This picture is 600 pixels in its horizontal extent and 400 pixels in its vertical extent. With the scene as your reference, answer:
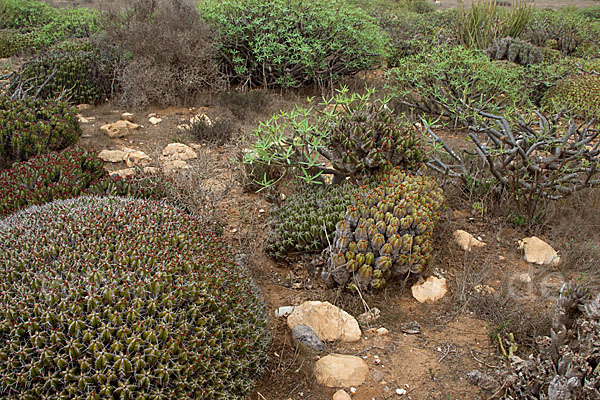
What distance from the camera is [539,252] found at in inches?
156

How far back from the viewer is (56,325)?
2.12 m

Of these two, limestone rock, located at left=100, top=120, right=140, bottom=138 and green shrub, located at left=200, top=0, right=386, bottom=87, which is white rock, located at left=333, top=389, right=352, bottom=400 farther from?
green shrub, located at left=200, top=0, right=386, bottom=87

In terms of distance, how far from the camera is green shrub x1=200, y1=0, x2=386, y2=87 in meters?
7.82

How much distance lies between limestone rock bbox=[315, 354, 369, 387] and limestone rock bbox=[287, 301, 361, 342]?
0.20 meters

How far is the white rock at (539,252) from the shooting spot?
392 cm

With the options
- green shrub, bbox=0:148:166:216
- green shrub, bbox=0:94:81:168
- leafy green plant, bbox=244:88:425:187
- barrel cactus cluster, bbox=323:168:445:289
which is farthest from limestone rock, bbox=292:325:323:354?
green shrub, bbox=0:94:81:168

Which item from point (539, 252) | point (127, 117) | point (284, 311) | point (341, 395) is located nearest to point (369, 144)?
point (284, 311)

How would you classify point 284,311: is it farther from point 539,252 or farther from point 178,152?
point 178,152

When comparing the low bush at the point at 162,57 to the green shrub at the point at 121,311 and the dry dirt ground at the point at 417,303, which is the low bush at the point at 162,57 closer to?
the dry dirt ground at the point at 417,303

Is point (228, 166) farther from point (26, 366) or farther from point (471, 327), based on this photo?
point (26, 366)

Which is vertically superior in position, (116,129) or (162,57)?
(162,57)

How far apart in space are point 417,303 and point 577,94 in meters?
5.40

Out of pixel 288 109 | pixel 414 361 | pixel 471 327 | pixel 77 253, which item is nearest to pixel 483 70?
pixel 288 109

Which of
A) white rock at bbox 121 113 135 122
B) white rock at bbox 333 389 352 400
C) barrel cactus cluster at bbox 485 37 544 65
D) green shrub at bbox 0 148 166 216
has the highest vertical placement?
green shrub at bbox 0 148 166 216
